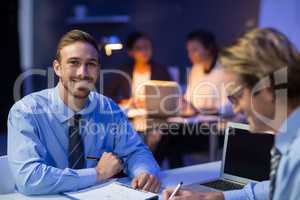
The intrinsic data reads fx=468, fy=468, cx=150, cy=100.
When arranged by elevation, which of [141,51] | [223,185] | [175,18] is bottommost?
[223,185]

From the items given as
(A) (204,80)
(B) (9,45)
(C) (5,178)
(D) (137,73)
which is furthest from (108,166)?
(B) (9,45)

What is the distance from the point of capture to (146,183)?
73.8 inches

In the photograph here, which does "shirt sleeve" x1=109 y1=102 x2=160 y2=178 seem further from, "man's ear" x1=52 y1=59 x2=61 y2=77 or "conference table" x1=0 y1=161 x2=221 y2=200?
"man's ear" x1=52 y1=59 x2=61 y2=77

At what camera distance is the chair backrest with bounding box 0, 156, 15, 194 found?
1.83 metres

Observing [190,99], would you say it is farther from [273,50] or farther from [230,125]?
[273,50]

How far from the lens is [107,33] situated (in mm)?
5188

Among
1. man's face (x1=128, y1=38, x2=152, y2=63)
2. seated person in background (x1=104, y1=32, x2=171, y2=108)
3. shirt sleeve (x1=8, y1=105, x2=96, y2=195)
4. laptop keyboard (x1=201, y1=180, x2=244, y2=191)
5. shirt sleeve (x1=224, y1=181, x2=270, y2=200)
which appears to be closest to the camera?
shirt sleeve (x1=224, y1=181, x2=270, y2=200)

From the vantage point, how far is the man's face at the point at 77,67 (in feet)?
6.09

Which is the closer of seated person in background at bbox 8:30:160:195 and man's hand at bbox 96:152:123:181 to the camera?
seated person in background at bbox 8:30:160:195

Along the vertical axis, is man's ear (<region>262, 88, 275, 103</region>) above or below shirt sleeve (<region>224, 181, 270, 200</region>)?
above

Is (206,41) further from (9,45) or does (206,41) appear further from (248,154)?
(248,154)

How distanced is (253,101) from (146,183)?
0.79m

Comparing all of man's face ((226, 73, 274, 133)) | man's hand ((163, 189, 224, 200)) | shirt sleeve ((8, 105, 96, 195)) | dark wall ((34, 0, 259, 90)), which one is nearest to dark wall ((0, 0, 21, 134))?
dark wall ((34, 0, 259, 90))

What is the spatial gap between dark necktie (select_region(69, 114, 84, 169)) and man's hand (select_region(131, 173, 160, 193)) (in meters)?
0.24
